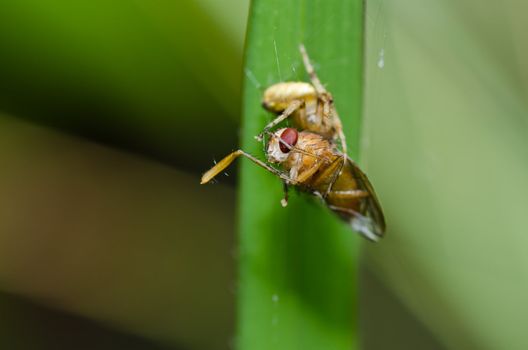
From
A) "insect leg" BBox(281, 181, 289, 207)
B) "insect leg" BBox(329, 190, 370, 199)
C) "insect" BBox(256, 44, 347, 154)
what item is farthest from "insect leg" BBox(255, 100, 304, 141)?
"insect leg" BBox(329, 190, 370, 199)

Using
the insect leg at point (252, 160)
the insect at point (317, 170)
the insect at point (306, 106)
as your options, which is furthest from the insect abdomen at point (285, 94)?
the insect leg at point (252, 160)

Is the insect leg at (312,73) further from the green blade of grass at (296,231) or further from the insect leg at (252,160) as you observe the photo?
the insect leg at (252,160)

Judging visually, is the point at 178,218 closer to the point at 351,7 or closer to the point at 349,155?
the point at 349,155

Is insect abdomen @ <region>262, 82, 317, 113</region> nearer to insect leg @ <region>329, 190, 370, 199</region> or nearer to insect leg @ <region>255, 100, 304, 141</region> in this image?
insect leg @ <region>255, 100, 304, 141</region>

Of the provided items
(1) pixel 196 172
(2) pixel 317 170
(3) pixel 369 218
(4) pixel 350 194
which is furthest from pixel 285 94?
(1) pixel 196 172

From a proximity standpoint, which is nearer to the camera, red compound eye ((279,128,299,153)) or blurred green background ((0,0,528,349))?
red compound eye ((279,128,299,153))

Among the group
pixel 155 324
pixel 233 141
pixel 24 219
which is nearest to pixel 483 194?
pixel 233 141
